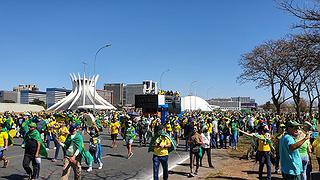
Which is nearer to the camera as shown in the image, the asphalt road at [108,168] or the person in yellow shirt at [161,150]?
the person in yellow shirt at [161,150]

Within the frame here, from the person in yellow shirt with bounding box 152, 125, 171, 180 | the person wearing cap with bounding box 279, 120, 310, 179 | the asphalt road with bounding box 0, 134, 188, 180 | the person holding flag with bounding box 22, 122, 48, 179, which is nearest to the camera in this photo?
the person wearing cap with bounding box 279, 120, 310, 179

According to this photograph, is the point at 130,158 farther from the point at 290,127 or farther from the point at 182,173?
the point at 290,127

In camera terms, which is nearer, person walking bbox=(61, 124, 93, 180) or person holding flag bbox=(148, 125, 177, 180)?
person walking bbox=(61, 124, 93, 180)

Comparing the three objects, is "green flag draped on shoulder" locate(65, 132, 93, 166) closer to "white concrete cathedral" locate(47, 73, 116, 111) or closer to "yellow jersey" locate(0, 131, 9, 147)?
"yellow jersey" locate(0, 131, 9, 147)

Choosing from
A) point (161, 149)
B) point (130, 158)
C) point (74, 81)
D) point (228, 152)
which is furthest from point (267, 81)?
point (74, 81)

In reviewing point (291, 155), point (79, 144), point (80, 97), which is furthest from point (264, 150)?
point (80, 97)

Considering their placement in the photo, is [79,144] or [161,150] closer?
[79,144]

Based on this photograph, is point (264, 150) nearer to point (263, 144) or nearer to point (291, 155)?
point (263, 144)

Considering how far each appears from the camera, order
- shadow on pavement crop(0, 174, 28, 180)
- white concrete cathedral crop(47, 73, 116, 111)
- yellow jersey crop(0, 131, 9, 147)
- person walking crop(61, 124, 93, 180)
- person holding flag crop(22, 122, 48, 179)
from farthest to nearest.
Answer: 1. white concrete cathedral crop(47, 73, 116, 111)
2. yellow jersey crop(0, 131, 9, 147)
3. shadow on pavement crop(0, 174, 28, 180)
4. person holding flag crop(22, 122, 48, 179)
5. person walking crop(61, 124, 93, 180)

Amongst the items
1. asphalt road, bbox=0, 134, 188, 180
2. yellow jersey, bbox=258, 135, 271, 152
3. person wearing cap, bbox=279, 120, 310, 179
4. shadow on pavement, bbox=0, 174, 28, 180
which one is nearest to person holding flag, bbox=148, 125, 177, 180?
asphalt road, bbox=0, 134, 188, 180

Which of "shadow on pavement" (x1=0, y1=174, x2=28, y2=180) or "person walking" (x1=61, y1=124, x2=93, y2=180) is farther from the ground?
"person walking" (x1=61, y1=124, x2=93, y2=180)

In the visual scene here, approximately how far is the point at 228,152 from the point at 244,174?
6.58 metres

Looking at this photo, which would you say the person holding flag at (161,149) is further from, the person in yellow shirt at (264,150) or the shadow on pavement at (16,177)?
the shadow on pavement at (16,177)

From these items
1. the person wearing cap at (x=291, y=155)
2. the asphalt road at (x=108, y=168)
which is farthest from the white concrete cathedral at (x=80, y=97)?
the person wearing cap at (x=291, y=155)
